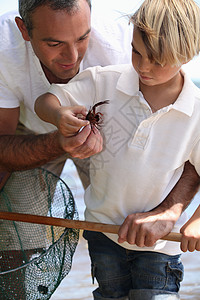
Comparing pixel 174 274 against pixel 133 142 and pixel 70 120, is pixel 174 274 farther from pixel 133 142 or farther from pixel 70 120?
pixel 70 120

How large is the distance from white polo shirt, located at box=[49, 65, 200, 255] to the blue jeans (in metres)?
0.04

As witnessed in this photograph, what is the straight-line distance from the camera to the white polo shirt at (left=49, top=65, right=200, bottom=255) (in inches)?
50.5

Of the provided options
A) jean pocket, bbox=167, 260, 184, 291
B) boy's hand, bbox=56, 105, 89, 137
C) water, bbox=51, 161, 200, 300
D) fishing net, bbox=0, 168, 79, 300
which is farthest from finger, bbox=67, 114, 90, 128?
water, bbox=51, 161, 200, 300

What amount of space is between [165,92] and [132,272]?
0.59 metres

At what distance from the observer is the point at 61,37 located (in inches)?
56.9

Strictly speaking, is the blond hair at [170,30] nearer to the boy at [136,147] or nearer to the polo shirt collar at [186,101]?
the boy at [136,147]

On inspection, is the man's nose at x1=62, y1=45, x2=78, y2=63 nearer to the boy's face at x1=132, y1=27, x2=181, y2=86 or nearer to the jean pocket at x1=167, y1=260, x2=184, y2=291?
the boy's face at x1=132, y1=27, x2=181, y2=86

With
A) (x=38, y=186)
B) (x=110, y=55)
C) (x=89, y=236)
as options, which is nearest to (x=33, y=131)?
(x=38, y=186)

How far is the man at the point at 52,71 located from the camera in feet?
4.31

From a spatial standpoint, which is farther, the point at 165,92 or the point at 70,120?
the point at 165,92

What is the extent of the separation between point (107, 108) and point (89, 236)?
467 mm

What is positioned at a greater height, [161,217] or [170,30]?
[170,30]

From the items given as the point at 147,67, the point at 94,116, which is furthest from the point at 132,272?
the point at 147,67

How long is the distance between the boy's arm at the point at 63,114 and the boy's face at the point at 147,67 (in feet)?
0.64
